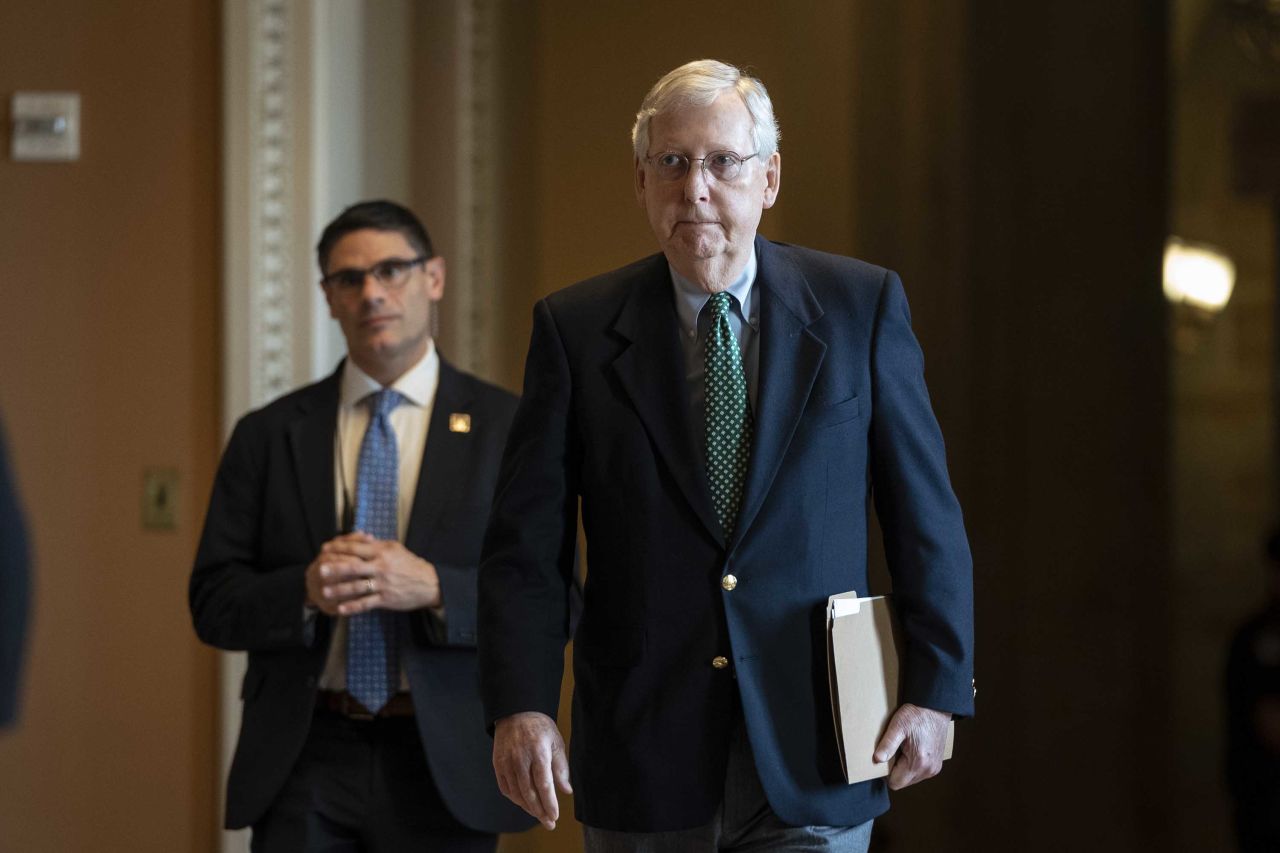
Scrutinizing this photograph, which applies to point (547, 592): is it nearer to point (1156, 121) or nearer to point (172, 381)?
point (172, 381)

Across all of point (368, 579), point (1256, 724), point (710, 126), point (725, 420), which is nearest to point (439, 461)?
point (368, 579)

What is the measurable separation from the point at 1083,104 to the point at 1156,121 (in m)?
0.19

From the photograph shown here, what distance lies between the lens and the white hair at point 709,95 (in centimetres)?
181

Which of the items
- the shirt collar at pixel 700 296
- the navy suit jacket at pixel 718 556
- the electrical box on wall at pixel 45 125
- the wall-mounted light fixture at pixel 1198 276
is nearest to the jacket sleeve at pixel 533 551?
the navy suit jacket at pixel 718 556

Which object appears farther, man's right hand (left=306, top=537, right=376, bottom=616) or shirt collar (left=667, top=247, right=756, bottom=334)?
man's right hand (left=306, top=537, right=376, bottom=616)

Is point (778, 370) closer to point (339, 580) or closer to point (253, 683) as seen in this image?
point (339, 580)

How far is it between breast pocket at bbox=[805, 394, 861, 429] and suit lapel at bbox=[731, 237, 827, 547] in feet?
0.07

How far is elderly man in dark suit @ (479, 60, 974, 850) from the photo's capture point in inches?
70.2

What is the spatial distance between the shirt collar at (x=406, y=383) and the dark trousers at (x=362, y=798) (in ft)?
1.96

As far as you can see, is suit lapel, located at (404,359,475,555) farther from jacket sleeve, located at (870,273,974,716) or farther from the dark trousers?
jacket sleeve, located at (870,273,974,716)

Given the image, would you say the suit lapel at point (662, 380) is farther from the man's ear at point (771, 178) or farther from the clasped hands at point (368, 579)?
the clasped hands at point (368, 579)

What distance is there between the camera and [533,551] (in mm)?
1871

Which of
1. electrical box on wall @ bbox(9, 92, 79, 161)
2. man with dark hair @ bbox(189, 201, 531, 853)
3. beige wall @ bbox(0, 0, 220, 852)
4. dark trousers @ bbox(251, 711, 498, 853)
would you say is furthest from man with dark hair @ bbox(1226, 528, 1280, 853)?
electrical box on wall @ bbox(9, 92, 79, 161)

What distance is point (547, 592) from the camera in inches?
74.0
